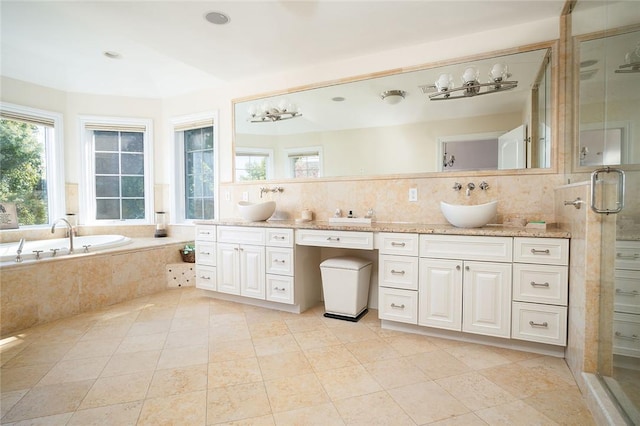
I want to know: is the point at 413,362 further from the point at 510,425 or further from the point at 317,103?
the point at 317,103

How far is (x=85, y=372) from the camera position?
6.33 feet

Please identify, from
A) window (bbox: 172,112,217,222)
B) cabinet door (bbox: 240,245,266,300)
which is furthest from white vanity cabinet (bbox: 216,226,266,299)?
window (bbox: 172,112,217,222)

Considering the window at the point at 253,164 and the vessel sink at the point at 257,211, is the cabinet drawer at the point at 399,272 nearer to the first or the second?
the vessel sink at the point at 257,211

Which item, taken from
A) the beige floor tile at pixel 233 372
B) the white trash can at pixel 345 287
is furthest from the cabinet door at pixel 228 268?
the beige floor tile at pixel 233 372

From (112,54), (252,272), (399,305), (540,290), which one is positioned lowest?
(399,305)

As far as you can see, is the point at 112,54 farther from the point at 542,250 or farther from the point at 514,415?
the point at 514,415

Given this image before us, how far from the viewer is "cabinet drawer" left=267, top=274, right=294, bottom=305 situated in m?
2.87

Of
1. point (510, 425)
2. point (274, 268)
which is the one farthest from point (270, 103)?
point (510, 425)

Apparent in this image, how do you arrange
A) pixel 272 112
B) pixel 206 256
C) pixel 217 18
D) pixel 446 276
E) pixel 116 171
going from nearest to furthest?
1. pixel 446 276
2. pixel 217 18
3. pixel 206 256
4. pixel 272 112
5. pixel 116 171

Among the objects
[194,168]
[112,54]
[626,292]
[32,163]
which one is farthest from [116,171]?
[626,292]

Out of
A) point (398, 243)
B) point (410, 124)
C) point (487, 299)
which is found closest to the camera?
point (487, 299)

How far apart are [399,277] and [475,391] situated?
34.6 inches

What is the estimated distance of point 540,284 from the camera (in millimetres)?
2027

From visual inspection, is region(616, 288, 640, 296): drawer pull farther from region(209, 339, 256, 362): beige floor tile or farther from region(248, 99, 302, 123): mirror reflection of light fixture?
region(248, 99, 302, 123): mirror reflection of light fixture
